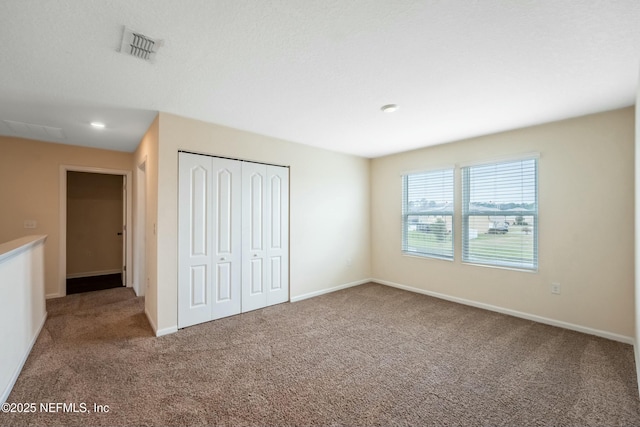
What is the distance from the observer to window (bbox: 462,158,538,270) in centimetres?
354

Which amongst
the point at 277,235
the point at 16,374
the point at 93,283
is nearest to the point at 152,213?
the point at 277,235

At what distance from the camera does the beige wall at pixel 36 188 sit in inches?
157

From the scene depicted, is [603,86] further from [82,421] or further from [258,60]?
[82,421]

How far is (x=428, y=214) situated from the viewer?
4.64 meters

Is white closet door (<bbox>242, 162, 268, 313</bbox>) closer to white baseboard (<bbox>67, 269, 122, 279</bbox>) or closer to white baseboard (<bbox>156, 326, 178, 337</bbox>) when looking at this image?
white baseboard (<bbox>156, 326, 178, 337</bbox>)

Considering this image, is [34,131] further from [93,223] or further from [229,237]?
[229,237]

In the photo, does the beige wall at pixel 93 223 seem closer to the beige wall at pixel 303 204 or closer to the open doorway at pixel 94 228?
the open doorway at pixel 94 228

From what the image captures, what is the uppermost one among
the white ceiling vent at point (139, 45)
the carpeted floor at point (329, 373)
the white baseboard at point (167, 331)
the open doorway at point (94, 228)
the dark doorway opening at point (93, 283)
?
the white ceiling vent at point (139, 45)

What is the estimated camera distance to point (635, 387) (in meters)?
2.14

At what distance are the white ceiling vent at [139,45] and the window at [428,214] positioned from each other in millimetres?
4040

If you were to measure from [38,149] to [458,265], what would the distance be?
21.8 feet

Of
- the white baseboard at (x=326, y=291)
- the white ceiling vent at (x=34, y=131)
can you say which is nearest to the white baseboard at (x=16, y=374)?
the white ceiling vent at (x=34, y=131)

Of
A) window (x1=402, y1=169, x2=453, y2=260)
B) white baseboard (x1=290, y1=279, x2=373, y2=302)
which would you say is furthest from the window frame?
white baseboard (x1=290, y1=279, x2=373, y2=302)

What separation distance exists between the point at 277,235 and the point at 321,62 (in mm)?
2580
